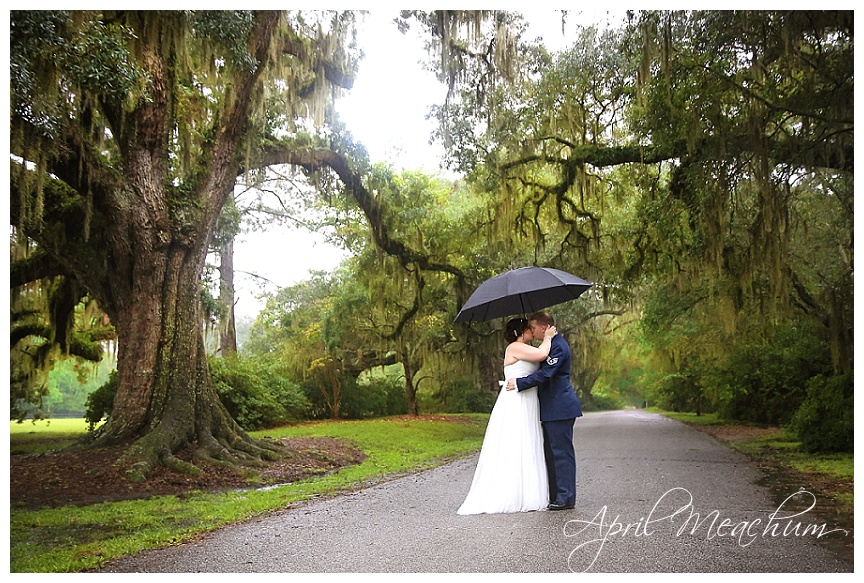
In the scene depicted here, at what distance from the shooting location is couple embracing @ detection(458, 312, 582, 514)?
4.77 m

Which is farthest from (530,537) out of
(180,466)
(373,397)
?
(373,397)

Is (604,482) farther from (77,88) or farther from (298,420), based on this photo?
(298,420)

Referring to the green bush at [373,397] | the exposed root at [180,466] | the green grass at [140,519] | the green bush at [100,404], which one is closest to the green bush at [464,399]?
the green bush at [373,397]

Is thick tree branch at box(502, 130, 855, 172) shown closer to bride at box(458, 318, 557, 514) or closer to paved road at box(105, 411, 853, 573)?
paved road at box(105, 411, 853, 573)

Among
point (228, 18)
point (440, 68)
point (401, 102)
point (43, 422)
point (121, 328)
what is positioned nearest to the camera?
point (228, 18)

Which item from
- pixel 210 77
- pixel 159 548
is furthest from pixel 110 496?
pixel 210 77

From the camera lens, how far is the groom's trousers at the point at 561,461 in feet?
15.7

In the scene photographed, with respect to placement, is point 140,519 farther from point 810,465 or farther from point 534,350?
point 810,465

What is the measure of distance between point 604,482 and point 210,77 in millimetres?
6923

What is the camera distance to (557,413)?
15.7 ft

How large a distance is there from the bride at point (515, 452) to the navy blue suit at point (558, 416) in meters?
0.06

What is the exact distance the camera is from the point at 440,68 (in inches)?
424
